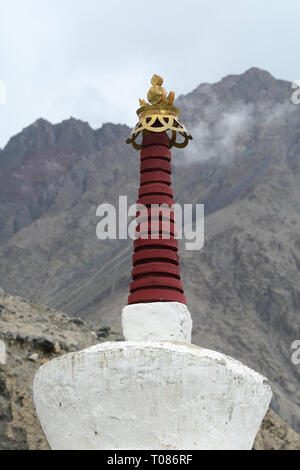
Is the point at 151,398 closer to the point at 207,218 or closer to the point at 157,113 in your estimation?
the point at 157,113

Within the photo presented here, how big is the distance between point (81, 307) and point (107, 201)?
3986cm

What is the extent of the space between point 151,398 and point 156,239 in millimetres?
2524

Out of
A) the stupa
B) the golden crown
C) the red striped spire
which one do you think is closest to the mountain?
the red striped spire

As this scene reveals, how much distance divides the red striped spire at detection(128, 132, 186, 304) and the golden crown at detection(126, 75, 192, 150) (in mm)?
388

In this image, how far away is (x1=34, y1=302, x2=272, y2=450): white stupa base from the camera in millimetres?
7414

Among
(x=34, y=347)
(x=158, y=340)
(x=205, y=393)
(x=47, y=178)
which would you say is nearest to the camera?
(x=205, y=393)

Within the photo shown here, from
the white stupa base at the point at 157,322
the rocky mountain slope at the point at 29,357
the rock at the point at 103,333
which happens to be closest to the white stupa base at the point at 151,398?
the white stupa base at the point at 157,322

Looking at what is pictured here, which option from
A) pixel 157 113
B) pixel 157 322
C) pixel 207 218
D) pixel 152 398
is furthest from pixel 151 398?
pixel 207 218

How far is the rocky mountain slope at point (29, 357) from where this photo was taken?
13.8 m

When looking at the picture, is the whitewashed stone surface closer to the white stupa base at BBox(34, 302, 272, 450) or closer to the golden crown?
the white stupa base at BBox(34, 302, 272, 450)

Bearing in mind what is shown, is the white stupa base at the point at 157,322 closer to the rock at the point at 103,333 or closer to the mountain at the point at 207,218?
the rock at the point at 103,333

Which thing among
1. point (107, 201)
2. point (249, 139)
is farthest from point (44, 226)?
point (249, 139)

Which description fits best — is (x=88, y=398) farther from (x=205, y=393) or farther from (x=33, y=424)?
(x=33, y=424)

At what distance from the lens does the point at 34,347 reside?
15445mm
